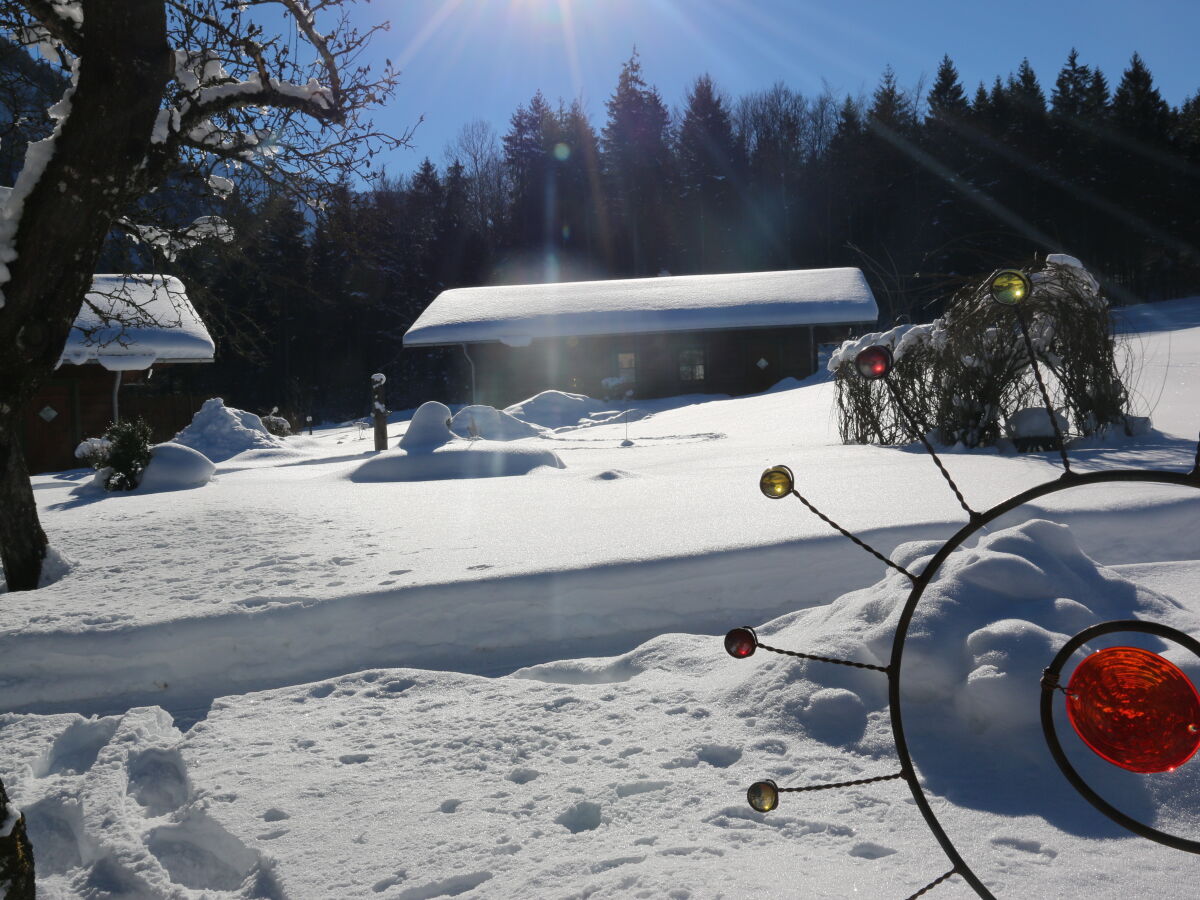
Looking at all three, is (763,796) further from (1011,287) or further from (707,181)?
(707,181)

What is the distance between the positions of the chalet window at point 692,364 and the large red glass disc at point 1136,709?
76.3ft

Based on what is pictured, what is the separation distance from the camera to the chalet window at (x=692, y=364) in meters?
24.0

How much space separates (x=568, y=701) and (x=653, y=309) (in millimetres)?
20557

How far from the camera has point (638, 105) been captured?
4447 cm

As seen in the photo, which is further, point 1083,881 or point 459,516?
point 459,516

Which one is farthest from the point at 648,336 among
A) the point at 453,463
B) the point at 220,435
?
the point at 453,463

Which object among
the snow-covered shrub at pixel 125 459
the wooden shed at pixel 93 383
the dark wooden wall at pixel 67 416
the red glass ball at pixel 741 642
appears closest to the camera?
the red glass ball at pixel 741 642

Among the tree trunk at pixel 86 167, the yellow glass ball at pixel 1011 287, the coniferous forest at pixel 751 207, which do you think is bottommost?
the yellow glass ball at pixel 1011 287

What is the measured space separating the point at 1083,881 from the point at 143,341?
1737cm

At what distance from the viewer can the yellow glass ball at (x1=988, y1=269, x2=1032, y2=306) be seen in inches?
38.3

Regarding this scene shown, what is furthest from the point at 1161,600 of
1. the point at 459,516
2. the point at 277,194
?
the point at 277,194

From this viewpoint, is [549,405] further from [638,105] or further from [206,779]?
[638,105]

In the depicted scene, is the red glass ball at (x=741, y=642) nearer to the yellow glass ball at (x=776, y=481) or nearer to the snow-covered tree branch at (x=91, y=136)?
the yellow glass ball at (x=776, y=481)

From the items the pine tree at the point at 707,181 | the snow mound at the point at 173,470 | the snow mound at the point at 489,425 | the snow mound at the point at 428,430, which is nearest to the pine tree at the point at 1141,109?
the pine tree at the point at 707,181
